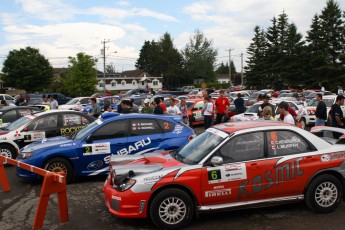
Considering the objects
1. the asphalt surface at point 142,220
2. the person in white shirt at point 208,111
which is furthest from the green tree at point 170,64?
the asphalt surface at point 142,220

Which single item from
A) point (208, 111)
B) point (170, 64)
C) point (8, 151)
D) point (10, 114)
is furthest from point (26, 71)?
point (8, 151)

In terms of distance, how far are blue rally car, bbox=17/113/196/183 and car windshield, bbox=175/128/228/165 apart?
213cm

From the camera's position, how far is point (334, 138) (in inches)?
287

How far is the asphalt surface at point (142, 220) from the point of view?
545 centimetres

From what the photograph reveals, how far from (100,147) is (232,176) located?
358 centimetres

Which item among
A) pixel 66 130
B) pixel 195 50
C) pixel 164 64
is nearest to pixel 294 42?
pixel 195 50

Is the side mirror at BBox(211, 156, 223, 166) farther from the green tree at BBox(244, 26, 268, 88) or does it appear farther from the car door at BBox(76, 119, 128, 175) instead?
the green tree at BBox(244, 26, 268, 88)

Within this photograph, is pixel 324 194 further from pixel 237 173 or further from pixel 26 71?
pixel 26 71

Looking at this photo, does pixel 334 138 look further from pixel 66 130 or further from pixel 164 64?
pixel 164 64

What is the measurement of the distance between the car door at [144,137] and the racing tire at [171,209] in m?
3.09

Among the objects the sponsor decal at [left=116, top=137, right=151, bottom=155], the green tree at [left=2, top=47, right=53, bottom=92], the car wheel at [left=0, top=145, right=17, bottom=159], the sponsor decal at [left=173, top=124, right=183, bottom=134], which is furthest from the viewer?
the green tree at [left=2, top=47, right=53, bottom=92]

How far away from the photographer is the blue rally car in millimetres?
7785

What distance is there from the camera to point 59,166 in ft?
25.4

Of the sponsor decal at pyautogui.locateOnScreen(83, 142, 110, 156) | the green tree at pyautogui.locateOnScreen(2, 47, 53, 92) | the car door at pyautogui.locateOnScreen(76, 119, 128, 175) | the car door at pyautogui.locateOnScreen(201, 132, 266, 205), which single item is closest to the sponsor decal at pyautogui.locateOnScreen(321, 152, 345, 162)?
the car door at pyautogui.locateOnScreen(201, 132, 266, 205)
